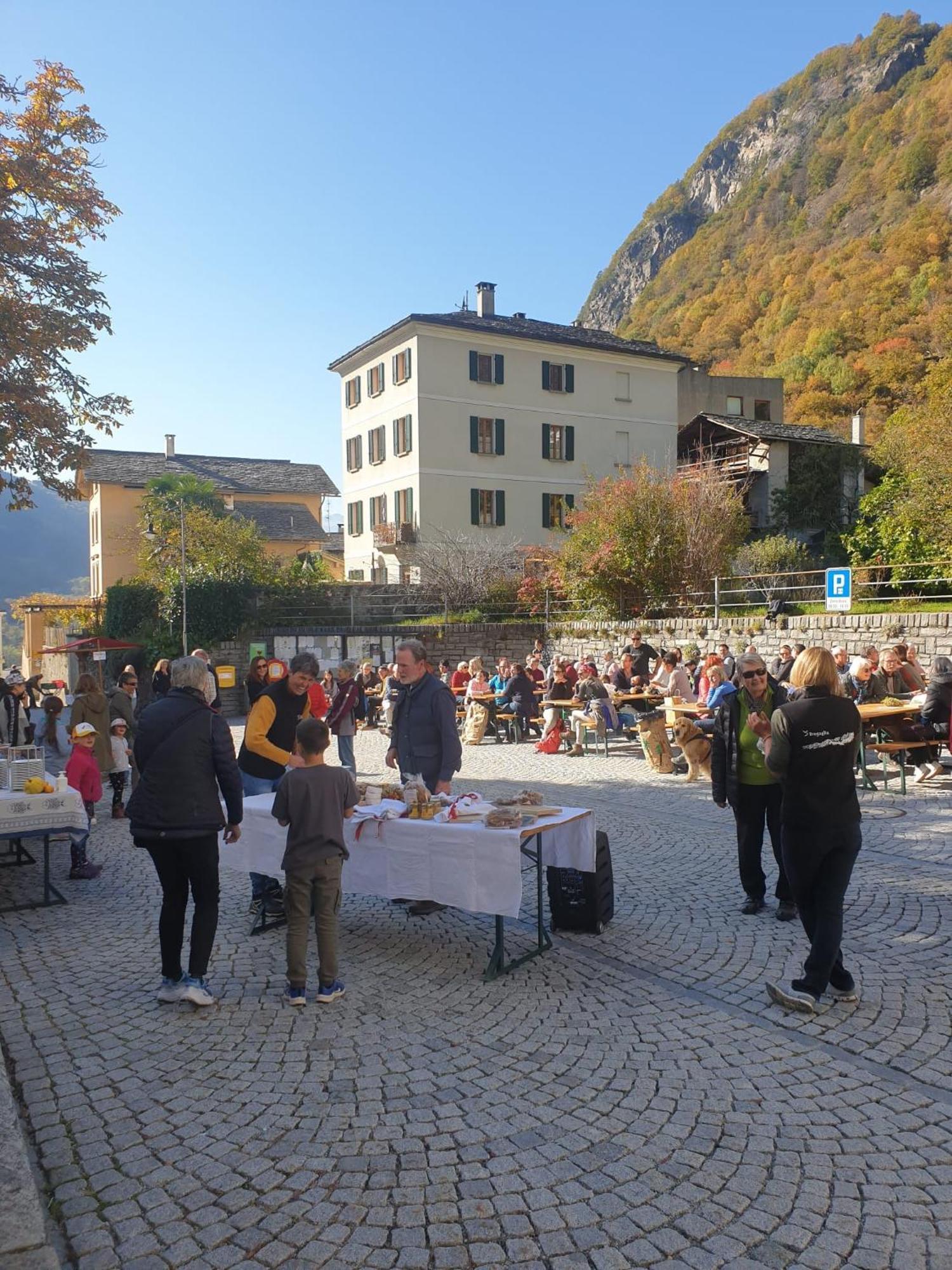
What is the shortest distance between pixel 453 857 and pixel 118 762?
628 centimetres

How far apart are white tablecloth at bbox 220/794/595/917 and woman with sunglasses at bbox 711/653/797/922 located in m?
1.06

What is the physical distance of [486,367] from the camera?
3791 cm

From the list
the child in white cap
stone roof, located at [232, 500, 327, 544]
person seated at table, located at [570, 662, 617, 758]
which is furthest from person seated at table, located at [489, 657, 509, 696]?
stone roof, located at [232, 500, 327, 544]

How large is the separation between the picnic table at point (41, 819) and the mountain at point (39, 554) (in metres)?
159

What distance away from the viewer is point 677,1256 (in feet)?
9.76

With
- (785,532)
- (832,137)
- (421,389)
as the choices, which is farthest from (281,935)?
(832,137)

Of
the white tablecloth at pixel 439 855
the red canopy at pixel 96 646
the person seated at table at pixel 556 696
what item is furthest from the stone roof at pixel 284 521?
the white tablecloth at pixel 439 855

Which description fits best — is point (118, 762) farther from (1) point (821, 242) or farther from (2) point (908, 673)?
(1) point (821, 242)

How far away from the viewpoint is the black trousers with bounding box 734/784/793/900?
6445 millimetres

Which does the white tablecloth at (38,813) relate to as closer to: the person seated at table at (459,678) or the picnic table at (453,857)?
the picnic table at (453,857)

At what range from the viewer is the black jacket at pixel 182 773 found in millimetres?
4941

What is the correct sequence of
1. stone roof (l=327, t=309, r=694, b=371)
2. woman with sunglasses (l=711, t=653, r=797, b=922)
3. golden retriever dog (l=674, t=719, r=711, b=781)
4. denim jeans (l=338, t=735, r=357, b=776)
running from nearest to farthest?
woman with sunglasses (l=711, t=653, r=797, b=922) → golden retriever dog (l=674, t=719, r=711, b=781) → denim jeans (l=338, t=735, r=357, b=776) → stone roof (l=327, t=309, r=694, b=371)

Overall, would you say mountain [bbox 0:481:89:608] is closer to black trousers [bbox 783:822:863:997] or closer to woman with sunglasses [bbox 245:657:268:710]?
woman with sunglasses [bbox 245:657:268:710]

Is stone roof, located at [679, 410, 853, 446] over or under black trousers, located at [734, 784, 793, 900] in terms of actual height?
over
